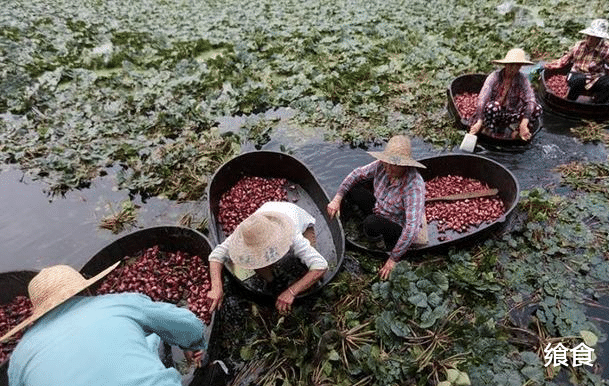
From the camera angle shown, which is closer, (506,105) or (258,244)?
(258,244)

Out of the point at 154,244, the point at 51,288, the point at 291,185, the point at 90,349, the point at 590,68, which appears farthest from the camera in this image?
the point at 590,68

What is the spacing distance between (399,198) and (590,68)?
13.0 ft

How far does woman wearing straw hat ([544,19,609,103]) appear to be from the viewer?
533cm

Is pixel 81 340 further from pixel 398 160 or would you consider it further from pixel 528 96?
pixel 528 96

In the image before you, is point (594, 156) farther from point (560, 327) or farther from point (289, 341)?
point (289, 341)

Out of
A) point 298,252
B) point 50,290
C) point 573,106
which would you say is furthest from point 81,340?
point 573,106

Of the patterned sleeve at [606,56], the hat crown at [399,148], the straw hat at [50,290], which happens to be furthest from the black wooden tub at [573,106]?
the straw hat at [50,290]

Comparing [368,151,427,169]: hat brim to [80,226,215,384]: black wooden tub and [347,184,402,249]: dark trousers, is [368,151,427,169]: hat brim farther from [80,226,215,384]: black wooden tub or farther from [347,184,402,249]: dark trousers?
[80,226,215,384]: black wooden tub

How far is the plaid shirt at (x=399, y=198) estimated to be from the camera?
10.8ft

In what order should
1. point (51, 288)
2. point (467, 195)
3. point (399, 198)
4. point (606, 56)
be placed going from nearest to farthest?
point (51, 288), point (399, 198), point (467, 195), point (606, 56)

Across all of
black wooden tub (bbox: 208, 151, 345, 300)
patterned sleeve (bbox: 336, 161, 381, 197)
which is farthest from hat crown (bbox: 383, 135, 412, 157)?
black wooden tub (bbox: 208, 151, 345, 300)

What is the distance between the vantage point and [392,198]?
11.7ft

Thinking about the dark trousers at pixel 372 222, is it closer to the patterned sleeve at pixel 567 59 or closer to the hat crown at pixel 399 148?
the hat crown at pixel 399 148

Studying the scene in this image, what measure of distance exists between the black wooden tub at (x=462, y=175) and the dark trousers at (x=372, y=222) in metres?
0.13
